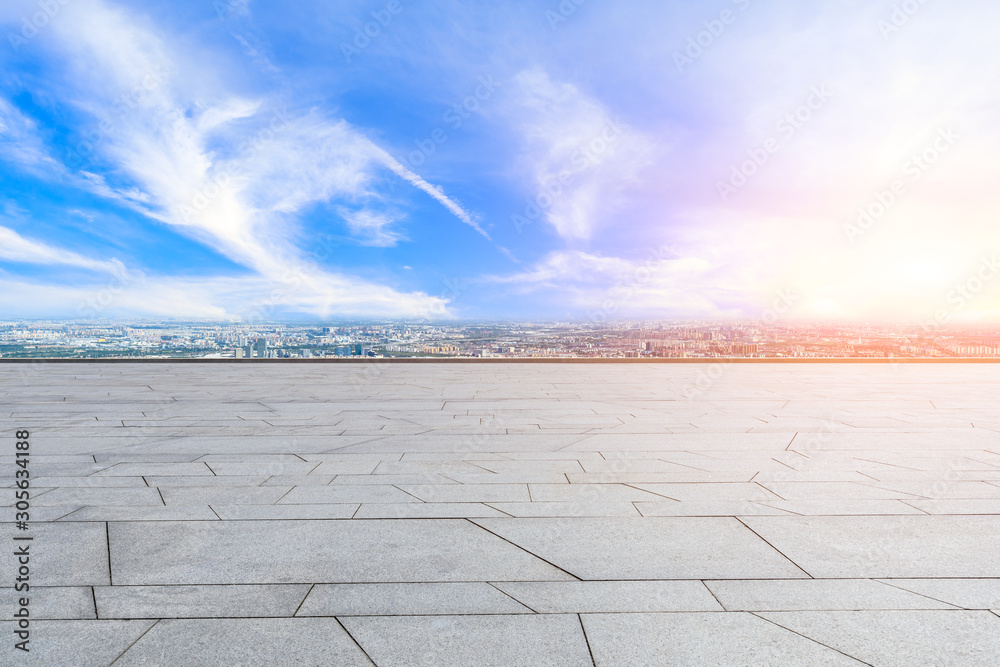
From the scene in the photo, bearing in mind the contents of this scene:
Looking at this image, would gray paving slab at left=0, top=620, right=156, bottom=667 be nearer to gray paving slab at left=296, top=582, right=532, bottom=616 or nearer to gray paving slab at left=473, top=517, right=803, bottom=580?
gray paving slab at left=296, top=582, right=532, bottom=616

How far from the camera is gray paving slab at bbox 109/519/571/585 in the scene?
3.20 m

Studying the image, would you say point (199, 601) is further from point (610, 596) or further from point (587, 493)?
point (587, 493)

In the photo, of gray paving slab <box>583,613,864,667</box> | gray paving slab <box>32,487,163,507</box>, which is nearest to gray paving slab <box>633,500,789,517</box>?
gray paving slab <box>583,613,864,667</box>

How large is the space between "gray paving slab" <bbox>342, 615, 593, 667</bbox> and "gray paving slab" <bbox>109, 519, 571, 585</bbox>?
0.43 m

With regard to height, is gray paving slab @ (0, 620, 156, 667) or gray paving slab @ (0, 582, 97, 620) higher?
gray paving slab @ (0, 582, 97, 620)

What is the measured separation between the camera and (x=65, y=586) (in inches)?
121

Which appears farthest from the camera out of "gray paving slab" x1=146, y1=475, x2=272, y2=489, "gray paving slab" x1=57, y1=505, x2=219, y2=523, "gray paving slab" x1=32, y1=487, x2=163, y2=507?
"gray paving slab" x1=146, y1=475, x2=272, y2=489

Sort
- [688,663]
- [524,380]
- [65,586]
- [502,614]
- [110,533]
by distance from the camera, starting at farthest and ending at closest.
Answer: [524,380] < [110,533] < [65,586] < [502,614] < [688,663]

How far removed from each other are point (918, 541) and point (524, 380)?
10.7m

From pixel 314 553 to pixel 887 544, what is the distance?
12.7 feet

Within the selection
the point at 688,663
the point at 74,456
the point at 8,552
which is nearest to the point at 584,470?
the point at 688,663

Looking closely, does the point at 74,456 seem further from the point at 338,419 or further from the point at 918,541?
the point at 918,541

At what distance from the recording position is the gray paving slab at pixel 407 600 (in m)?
2.82

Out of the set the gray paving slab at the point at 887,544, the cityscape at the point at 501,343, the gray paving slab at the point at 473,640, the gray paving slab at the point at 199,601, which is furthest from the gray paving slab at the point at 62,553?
the cityscape at the point at 501,343
